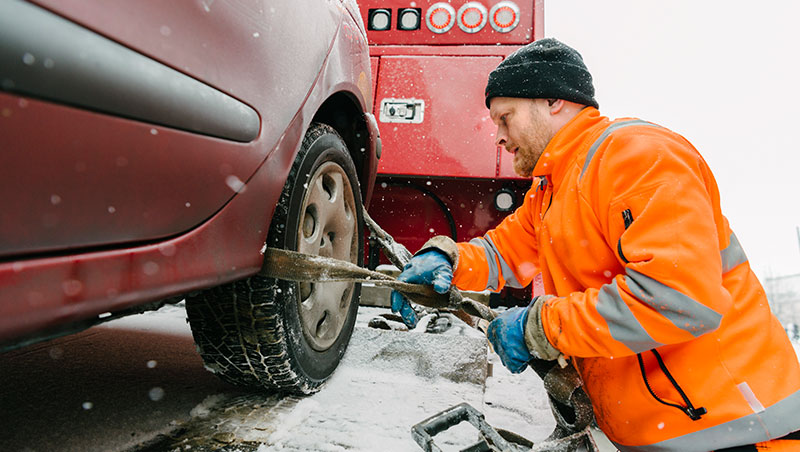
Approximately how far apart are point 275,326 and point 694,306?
90 cm

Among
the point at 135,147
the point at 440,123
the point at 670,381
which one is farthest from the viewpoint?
the point at 440,123

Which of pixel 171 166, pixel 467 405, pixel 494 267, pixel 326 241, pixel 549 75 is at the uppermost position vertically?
pixel 549 75

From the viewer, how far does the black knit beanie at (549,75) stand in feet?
4.07

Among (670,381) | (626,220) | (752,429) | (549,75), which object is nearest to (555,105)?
(549,75)

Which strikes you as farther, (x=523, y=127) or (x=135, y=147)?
(x=523, y=127)

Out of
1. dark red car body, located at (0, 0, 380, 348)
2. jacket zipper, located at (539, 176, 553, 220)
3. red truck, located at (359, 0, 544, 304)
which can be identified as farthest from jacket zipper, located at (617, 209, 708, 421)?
red truck, located at (359, 0, 544, 304)

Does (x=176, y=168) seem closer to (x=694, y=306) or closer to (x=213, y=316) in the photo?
(x=213, y=316)

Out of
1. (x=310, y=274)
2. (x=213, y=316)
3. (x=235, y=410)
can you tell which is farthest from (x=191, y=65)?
(x=235, y=410)

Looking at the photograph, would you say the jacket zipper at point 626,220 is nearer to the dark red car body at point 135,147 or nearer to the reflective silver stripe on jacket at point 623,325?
the reflective silver stripe on jacket at point 623,325

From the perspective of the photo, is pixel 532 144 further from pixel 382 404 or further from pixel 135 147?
pixel 135 147

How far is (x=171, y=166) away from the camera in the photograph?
0.73 meters

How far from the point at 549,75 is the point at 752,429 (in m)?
0.91

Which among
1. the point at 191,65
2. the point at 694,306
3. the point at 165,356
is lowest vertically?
the point at 165,356

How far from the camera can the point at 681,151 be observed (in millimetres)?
964
